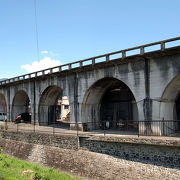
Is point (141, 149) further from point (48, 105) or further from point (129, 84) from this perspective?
point (48, 105)

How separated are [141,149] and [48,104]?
1423 cm

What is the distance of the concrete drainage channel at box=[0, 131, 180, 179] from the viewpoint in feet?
32.3

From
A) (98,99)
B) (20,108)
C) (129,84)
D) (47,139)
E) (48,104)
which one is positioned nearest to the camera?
(129,84)

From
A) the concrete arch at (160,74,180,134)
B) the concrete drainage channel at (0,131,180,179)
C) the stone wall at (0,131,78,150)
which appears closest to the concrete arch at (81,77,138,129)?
the stone wall at (0,131,78,150)

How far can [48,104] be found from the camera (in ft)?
75.0

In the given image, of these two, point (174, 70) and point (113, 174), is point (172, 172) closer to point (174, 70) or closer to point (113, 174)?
point (113, 174)

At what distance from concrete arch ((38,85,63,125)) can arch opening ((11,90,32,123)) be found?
16.3ft

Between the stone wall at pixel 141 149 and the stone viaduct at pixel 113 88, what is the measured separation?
261 centimetres

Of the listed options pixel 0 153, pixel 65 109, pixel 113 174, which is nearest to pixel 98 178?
pixel 113 174

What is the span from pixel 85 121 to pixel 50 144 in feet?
12.2

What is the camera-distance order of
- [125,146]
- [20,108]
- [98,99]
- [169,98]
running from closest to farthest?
1. [125,146]
2. [169,98]
3. [98,99]
4. [20,108]

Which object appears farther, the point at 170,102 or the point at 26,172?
the point at 170,102

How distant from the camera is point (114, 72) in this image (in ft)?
49.1

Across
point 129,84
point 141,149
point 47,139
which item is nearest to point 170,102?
point 129,84
